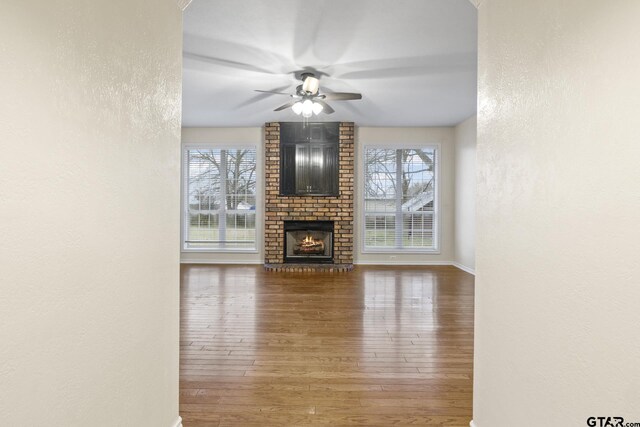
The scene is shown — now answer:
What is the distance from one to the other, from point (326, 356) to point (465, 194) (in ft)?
17.1

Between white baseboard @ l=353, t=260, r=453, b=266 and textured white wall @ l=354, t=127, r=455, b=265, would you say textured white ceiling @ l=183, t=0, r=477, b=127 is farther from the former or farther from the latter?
white baseboard @ l=353, t=260, r=453, b=266

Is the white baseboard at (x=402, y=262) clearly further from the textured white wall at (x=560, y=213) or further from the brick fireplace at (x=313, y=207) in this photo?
the textured white wall at (x=560, y=213)

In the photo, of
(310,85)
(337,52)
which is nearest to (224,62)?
(310,85)

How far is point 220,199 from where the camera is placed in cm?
798

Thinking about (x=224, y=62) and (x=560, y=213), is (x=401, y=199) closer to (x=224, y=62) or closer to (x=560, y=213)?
(x=224, y=62)

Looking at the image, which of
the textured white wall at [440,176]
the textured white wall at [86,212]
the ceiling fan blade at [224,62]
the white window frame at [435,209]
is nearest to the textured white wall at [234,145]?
the textured white wall at [440,176]

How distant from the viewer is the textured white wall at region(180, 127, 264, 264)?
308 inches

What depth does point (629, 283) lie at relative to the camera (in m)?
0.96

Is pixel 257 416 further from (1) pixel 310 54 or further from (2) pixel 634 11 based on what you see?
(1) pixel 310 54

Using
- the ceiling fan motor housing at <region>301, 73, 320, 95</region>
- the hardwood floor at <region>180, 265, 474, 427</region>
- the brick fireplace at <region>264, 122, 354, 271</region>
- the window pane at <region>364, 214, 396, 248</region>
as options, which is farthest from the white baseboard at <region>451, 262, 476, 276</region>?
the ceiling fan motor housing at <region>301, 73, 320, 95</region>

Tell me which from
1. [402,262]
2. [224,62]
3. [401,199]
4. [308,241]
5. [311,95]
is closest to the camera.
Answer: [224,62]

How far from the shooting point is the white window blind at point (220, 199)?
793 centimetres

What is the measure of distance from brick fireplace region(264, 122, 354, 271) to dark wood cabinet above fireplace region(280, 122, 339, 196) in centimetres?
10

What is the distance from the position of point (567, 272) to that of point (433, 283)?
16.3 feet
